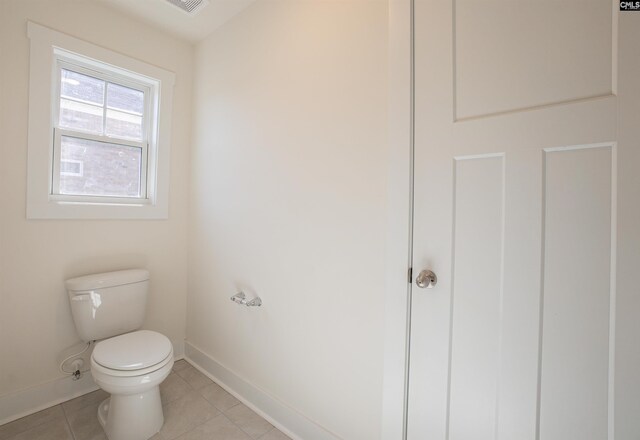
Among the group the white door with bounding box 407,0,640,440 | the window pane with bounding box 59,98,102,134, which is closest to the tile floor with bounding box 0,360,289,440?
the white door with bounding box 407,0,640,440

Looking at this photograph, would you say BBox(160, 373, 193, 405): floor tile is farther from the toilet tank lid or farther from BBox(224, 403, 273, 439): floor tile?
the toilet tank lid

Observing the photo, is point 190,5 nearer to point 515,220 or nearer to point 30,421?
point 515,220

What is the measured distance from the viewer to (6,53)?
5.03 ft

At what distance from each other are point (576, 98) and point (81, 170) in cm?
253

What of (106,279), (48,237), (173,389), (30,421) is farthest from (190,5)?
(30,421)

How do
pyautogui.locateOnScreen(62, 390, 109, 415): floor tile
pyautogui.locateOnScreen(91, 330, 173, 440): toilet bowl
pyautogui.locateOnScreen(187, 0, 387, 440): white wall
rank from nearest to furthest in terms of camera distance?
pyautogui.locateOnScreen(187, 0, 387, 440): white wall
pyautogui.locateOnScreen(91, 330, 173, 440): toilet bowl
pyautogui.locateOnScreen(62, 390, 109, 415): floor tile

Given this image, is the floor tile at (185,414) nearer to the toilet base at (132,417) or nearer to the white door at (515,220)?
the toilet base at (132,417)

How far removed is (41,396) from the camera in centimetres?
169

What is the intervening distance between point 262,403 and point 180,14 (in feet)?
8.31

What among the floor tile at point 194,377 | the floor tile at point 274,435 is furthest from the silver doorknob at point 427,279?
the floor tile at point 194,377

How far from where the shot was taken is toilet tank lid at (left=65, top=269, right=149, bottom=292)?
5.47 ft

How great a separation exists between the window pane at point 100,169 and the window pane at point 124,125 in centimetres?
9

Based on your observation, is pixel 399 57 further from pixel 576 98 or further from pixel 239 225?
pixel 239 225

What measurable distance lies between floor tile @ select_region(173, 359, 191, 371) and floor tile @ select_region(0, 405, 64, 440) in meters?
0.65
